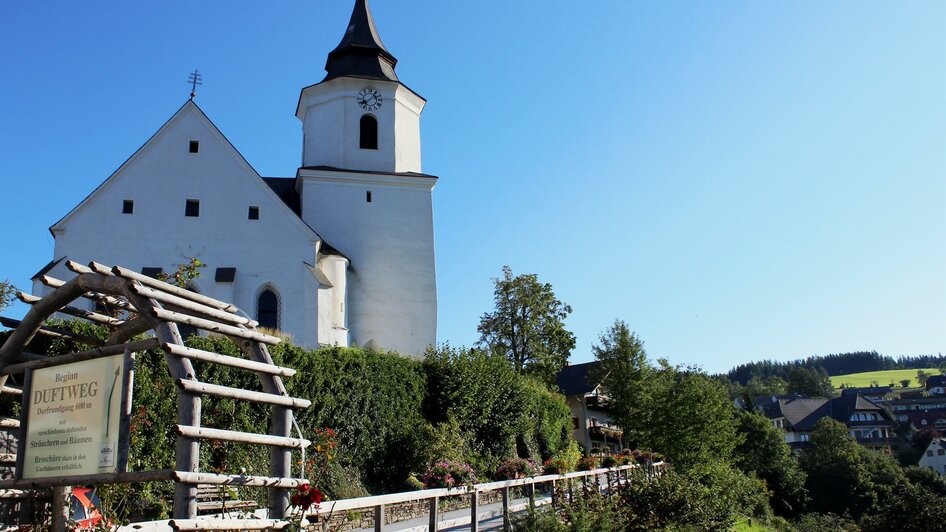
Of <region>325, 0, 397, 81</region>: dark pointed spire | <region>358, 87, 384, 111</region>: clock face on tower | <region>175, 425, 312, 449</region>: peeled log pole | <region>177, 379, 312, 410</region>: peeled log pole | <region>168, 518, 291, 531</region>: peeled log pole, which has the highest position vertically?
<region>325, 0, 397, 81</region>: dark pointed spire

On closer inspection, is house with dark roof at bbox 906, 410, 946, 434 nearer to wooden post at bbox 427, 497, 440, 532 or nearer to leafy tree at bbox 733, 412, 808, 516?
leafy tree at bbox 733, 412, 808, 516

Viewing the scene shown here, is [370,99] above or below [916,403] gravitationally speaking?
above

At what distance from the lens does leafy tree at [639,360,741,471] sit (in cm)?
3788

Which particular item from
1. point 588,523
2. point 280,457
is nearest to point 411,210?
point 588,523

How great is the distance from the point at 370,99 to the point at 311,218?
21.7 ft

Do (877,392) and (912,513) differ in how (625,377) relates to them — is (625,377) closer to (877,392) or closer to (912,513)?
(912,513)

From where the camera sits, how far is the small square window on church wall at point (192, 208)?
92.9 ft

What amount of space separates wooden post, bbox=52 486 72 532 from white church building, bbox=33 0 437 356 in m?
20.2

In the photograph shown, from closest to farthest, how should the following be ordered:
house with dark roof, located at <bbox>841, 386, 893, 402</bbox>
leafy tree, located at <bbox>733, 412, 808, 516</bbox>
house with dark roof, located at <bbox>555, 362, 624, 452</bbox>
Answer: house with dark roof, located at <bbox>555, 362, 624, 452</bbox> → leafy tree, located at <bbox>733, 412, 808, 516</bbox> → house with dark roof, located at <bbox>841, 386, 893, 402</bbox>

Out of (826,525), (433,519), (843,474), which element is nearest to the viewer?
(433,519)

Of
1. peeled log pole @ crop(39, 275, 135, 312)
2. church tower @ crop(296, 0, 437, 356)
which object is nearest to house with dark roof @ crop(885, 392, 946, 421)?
church tower @ crop(296, 0, 437, 356)

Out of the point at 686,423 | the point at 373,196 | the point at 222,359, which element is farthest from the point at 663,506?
the point at 686,423

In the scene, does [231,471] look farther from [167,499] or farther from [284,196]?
[284,196]

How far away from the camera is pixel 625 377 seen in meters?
47.1
